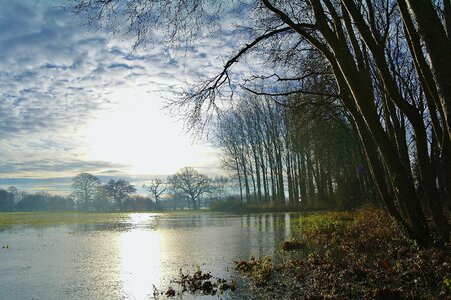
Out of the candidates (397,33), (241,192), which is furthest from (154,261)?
(241,192)

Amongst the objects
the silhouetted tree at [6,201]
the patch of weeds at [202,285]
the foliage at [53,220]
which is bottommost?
the patch of weeds at [202,285]

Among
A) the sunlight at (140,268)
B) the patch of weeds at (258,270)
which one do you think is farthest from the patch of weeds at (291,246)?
the sunlight at (140,268)

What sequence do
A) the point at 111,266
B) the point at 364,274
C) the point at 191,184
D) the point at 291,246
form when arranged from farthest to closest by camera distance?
the point at 191,184, the point at 291,246, the point at 111,266, the point at 364,274

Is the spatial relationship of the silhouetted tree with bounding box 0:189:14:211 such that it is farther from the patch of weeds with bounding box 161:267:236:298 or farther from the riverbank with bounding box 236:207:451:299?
the patch of weeds with bounding box 161:267:236:298

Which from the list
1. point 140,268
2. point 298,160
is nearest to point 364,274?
point 140,268

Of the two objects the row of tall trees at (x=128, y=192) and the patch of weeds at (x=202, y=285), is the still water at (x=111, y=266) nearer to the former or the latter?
the patch of weeds at (x=202, y=285)

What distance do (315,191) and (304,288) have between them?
34.6 metres

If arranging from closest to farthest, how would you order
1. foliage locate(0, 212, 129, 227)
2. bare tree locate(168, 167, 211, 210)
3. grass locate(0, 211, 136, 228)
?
1. grass locate(0, 211, 136, 228)
2. foliage locate(0, 212, 129, 227)
3. bare tree locate(168, 167, 211, 210)

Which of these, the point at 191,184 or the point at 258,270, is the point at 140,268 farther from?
the point at 191,184

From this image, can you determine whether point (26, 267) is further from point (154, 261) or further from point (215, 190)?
point (215, 190)

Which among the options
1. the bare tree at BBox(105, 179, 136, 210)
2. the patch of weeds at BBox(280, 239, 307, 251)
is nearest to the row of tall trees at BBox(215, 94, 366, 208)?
the patch of weeds at BBox(280, 239, 307, 251)

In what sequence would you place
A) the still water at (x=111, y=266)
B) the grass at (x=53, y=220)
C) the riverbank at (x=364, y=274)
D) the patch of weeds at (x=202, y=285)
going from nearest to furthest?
the riverbank at (x=364, y=274) < the patch of weeds at (x=202, y=285) < the still water at (x=111, y=266) < the grass at (x=53, y=220)

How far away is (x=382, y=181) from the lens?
10102mm

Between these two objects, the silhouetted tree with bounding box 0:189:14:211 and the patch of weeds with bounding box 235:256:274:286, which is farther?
the silhouetted tree with bounding box 0:189:14:211
